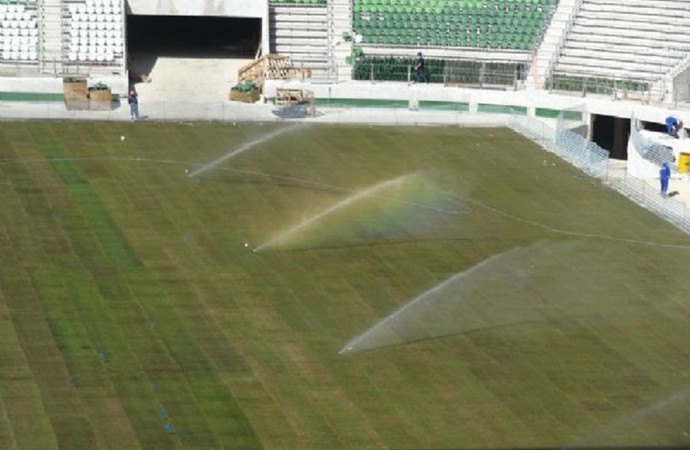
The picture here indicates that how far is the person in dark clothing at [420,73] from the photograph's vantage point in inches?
3799

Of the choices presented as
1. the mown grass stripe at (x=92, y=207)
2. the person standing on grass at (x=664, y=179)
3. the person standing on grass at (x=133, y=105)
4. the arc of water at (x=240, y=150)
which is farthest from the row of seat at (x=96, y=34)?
the person standing on grass at (x=664, y=179)

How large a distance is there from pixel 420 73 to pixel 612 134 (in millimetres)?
9809

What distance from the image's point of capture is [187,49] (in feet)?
334

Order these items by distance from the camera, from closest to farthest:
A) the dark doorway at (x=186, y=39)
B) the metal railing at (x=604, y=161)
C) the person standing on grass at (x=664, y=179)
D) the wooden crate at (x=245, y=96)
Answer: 1. the metal railing at (x=604, y=161)
2. the person standing on grass at (x=664, y=179)
3. the wooden crate at (x=245, y=96)
4. the dark doorway at (x=186, y=39)

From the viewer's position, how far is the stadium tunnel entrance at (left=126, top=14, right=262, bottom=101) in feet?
318

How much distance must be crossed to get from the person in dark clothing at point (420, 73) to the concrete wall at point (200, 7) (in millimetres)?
8714

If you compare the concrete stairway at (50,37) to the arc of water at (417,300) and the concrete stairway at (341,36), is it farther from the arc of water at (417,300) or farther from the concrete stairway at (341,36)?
the arc of water at (417,300)

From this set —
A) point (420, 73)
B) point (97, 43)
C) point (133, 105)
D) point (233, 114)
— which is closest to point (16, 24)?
point (97, 43)

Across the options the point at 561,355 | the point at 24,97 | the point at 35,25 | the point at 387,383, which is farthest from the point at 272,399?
the point at 35,25

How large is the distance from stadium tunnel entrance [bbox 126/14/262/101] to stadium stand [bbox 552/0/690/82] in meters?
16.0

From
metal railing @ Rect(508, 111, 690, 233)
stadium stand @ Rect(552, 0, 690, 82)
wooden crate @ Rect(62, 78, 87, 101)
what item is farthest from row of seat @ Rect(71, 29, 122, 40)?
stadium stand @ Rect(552, 0, 690, 82)

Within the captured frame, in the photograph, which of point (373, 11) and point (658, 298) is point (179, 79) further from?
point (658, 298)

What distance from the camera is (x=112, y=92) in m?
93.5

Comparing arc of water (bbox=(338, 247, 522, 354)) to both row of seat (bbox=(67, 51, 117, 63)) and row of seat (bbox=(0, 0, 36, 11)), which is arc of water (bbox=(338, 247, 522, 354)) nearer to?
row of seat (bbox=(67, 51, 117, 63))
